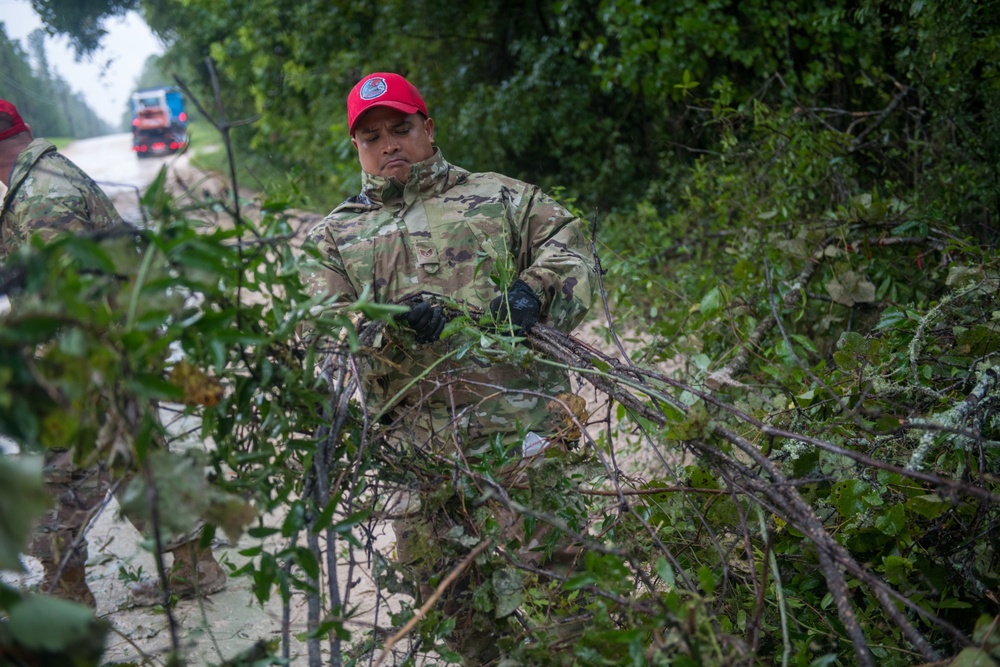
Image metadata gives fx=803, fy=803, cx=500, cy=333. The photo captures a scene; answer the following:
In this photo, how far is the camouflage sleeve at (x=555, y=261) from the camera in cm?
227

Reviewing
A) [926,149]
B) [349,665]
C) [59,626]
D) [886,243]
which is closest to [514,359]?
[349,665]

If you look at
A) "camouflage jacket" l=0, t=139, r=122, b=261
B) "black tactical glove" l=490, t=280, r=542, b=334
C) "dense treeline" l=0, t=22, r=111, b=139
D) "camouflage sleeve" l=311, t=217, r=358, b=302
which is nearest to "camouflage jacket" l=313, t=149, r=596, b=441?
"camouflage sleeve" l=311, t=217, r=358, b=302

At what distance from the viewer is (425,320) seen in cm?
204

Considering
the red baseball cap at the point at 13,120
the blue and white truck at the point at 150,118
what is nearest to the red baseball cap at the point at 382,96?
the red baseball cap at the point at 13,120

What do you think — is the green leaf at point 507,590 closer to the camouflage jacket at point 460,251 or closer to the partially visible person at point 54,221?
the camouflage jacket at point 460,251

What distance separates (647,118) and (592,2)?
137 centimetres

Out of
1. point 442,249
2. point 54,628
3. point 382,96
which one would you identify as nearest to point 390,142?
point 382,96

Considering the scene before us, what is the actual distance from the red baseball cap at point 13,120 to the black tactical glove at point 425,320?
224 centimetres

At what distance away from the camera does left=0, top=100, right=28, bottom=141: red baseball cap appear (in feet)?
10.6

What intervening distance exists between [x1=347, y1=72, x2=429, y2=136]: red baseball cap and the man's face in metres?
0.03

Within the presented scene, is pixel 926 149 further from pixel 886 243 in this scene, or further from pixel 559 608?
pixel 559 608

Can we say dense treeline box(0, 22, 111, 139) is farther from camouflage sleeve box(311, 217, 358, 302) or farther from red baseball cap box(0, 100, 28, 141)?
camouflage sleeve box(311, 217, 358, 302)

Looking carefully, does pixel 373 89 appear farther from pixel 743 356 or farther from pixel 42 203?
pixel 743 356

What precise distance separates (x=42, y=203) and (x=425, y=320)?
6.17 ft
